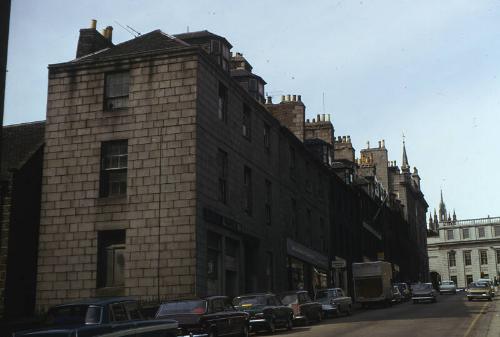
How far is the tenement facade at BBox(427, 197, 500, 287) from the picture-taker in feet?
402

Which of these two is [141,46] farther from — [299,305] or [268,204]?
[299,305]

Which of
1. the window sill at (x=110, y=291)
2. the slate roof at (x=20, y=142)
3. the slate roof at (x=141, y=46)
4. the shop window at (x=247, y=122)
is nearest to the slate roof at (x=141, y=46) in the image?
the slate roof at (x=141, y=46)

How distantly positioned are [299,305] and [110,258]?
26.0 feet

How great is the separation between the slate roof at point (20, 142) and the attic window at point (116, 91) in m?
3.48

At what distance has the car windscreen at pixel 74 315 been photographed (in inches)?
500

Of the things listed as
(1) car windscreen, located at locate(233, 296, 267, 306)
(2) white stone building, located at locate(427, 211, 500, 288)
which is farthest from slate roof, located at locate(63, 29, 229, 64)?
(2) white stone building, located at locate(427, 211, 500, 288)

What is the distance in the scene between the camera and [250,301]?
22.0 m

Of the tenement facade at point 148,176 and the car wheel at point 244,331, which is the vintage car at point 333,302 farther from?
the car wheel at point 244,331

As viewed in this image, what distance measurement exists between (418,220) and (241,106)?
80.2m

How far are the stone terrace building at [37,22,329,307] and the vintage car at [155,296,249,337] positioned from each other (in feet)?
20.1

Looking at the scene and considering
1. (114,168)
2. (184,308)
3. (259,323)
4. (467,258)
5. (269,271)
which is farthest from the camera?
(467,258)

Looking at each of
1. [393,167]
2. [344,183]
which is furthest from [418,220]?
[344,183]

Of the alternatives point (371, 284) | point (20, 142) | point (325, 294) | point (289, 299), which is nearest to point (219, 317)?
point (289, 299)

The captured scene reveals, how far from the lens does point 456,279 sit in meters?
124
